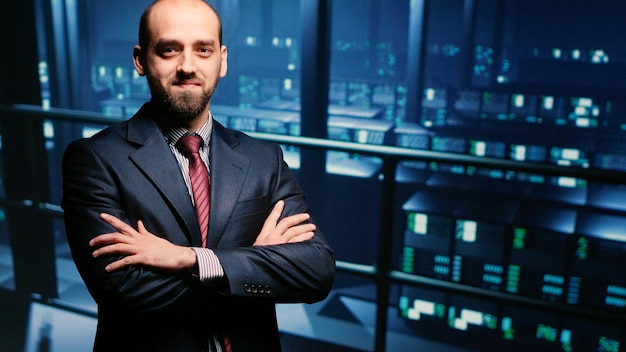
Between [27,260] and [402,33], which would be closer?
[27,260]

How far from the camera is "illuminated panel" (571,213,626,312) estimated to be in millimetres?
8641

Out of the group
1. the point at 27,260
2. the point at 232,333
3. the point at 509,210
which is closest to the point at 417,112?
the point at 509,210

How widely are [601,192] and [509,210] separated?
2247 millimetres

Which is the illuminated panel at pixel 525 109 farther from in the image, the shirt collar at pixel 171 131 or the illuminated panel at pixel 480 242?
the shirt collar at pixel 171 131

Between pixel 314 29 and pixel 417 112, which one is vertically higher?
pixel 314 29

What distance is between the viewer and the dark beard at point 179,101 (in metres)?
0.88

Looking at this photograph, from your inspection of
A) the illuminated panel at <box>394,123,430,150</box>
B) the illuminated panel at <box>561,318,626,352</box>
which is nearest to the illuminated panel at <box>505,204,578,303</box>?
the illuminated panel at <box>561,318,626,352</box>

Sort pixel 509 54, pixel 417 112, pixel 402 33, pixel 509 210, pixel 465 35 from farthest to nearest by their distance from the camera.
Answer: pixel 402 33 → pixel 509 54 → pixel 417 112 → pixel 465 35 → pixel 509 210

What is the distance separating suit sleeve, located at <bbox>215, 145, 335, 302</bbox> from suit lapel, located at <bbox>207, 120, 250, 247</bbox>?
0.06 m

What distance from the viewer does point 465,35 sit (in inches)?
604

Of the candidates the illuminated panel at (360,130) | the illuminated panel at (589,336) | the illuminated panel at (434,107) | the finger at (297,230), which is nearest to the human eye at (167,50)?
the finger at (297,230)

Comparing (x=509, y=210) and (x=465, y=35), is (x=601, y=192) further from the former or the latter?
(x=465, y=35)

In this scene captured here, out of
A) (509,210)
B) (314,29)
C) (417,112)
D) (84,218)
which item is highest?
(314,29)

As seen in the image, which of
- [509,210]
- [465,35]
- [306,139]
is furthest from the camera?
[465,35]
